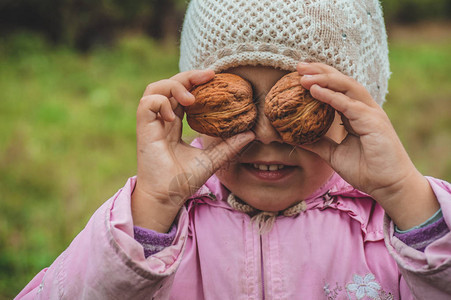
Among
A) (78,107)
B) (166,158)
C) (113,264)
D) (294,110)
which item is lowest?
(78,107)

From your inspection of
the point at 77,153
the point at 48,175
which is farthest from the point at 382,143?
the point at 77,153

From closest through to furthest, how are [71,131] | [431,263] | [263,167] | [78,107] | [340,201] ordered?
[431,263], [263,167], [340,201], [71,131], [78,107]

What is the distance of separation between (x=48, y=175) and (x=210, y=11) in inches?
101

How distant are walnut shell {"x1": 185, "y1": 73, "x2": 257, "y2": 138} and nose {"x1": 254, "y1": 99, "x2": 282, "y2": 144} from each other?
0.03 meters

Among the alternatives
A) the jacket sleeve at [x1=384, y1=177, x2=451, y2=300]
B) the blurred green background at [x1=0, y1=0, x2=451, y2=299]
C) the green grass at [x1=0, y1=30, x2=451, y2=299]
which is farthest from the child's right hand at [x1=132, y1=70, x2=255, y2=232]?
the green grass at [x1=0, y1=30, x2=451, y2=299]

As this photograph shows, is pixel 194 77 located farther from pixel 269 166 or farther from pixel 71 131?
pixel 71 131

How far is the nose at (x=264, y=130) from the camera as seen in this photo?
1.66m

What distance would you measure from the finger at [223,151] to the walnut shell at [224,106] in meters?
0.02

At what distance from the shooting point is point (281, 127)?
1589 mm

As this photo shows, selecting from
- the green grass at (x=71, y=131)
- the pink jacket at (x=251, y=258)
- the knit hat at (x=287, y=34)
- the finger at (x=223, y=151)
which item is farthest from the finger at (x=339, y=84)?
the green grass at (x=71, y=131)

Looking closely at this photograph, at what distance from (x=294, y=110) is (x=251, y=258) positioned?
597 mm

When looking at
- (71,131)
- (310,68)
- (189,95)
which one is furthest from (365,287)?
(71,131)

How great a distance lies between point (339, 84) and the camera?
1573mm

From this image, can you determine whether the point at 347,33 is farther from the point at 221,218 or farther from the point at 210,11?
the point at 221,218
